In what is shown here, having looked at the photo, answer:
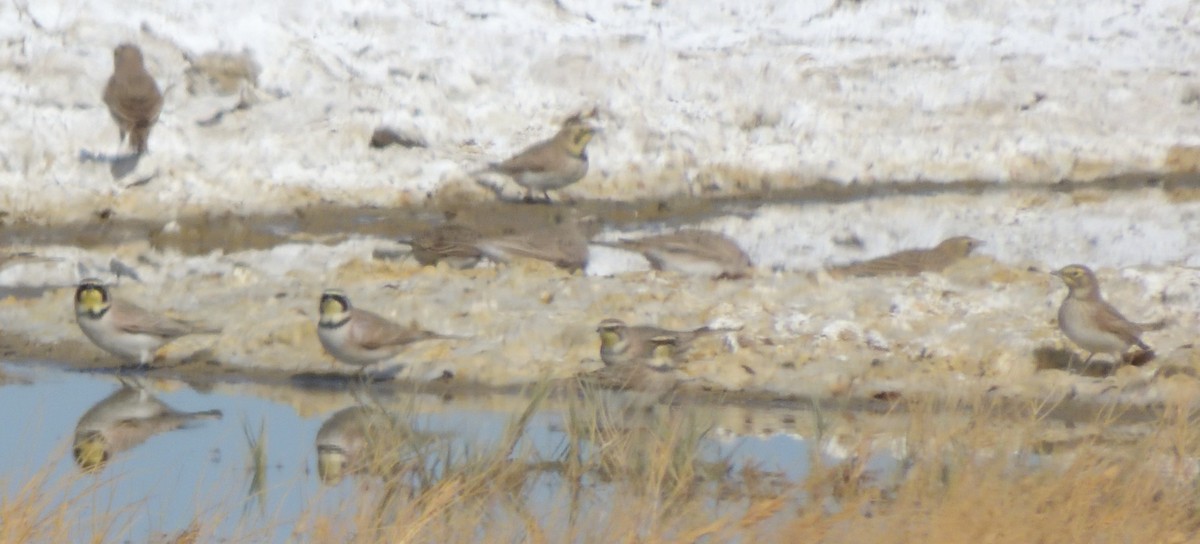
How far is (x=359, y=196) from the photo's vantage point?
16344 millimetres

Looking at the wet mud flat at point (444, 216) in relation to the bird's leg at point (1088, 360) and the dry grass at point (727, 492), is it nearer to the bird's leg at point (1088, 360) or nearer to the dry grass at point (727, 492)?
the bird's leg at point (1088, 360)

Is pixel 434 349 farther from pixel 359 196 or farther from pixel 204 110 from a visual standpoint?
pixel 204 110

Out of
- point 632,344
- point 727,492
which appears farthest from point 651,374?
point 727,492

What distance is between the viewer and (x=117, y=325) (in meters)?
10.8

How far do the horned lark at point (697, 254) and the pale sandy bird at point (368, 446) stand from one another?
4202mm

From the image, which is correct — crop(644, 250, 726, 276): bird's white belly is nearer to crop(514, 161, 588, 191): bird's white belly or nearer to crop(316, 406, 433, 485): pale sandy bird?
crop(514, 161, 588, 191): bird's white belly

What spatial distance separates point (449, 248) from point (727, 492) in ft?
18.5

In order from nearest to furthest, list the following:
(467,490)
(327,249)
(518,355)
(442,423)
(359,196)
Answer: (467,490) < (442,423) < (518,355) < (327,249) < (359,196)

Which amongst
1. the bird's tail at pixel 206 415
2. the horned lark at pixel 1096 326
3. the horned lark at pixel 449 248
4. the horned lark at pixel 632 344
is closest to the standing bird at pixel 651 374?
the horned lark at pixel 632 344

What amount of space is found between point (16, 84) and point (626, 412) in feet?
32.6

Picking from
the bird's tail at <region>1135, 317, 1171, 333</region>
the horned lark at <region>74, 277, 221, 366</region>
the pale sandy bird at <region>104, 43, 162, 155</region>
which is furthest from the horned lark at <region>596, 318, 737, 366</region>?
the pale sandy bird at <region>104, 43, 162, 155</region>

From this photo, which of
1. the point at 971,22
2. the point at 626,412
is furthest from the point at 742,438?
the point at 971,22

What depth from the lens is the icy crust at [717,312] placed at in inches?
426

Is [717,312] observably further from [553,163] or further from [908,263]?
[553,163]
